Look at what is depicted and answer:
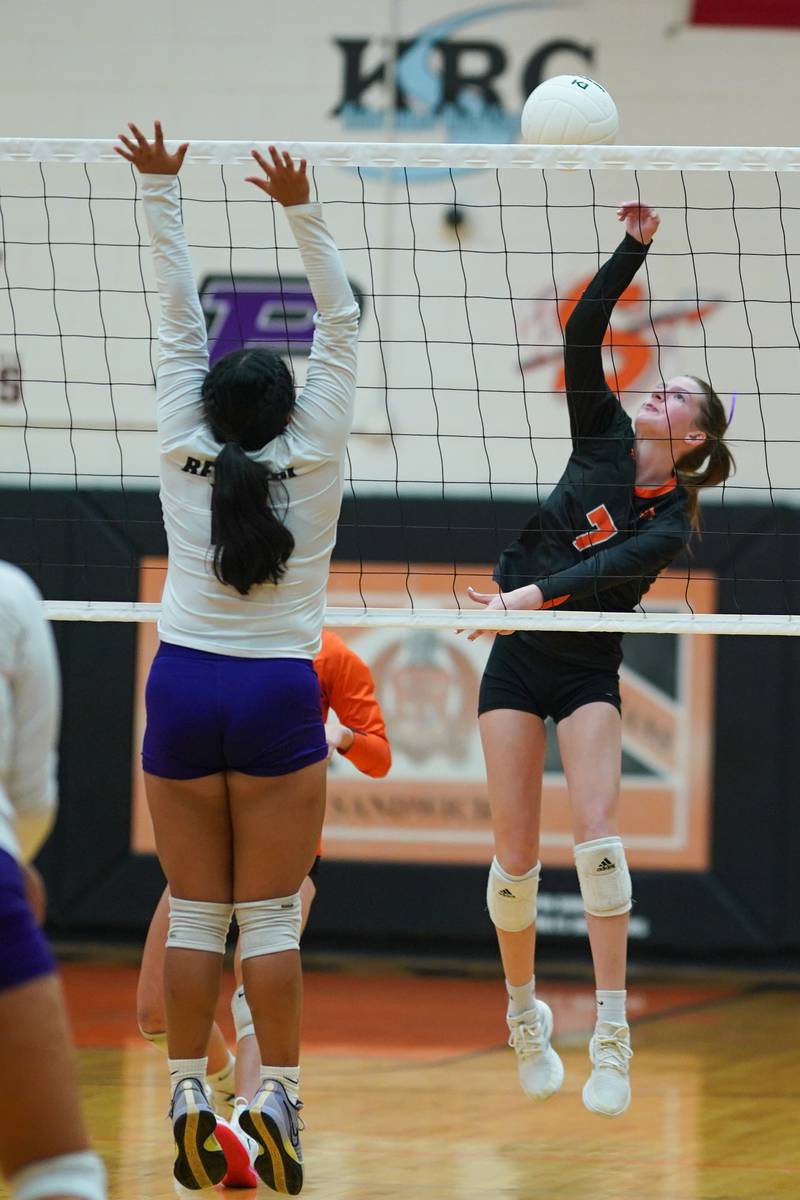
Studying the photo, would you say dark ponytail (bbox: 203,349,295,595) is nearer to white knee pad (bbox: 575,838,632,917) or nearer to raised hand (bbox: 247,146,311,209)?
raised hand (bbox: 247,146,311,209)

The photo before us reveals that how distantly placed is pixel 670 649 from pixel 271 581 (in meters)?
4.73

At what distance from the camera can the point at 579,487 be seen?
14.3 feet

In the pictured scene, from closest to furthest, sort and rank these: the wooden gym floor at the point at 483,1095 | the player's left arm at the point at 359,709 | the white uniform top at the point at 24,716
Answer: the white uniform top at the point at 24,716
the wooden gym floor at the point at 483,1095
the player's left arm at the point at 359,709

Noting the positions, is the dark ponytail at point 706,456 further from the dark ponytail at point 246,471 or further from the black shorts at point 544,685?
the dark ponytail at point 246,471

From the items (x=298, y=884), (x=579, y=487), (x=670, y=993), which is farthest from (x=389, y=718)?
(x=298, y=884)

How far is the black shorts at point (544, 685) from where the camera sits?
171 inches

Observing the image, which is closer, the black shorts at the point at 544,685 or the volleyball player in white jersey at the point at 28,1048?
the volleyball player in white jersey at the point at 28,1048

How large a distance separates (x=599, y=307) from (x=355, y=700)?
1.27m

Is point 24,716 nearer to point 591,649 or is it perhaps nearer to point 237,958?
point 237,958

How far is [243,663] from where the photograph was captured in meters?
3.42

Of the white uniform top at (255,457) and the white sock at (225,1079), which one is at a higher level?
the white uniform top at (255,457)

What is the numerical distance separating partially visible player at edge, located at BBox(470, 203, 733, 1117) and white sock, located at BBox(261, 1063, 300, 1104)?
942mm

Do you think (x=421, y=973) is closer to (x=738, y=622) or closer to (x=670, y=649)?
(x=670, y=649)

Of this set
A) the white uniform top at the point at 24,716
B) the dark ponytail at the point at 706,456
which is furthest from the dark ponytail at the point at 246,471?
the dark ponytail at the point at 706,456
